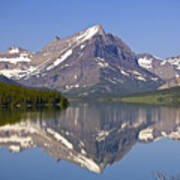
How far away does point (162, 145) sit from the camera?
278 ft

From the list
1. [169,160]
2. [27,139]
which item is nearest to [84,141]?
[27,139]

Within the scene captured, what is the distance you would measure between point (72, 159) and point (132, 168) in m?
12.4

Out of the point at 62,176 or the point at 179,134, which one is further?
the point at 179,134

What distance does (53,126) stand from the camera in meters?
118

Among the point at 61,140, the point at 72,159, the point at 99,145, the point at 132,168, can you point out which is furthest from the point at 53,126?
the point at 132,168

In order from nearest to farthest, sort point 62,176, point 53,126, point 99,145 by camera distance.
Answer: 1. point 62,176
2. point 99,145
3. point 53,126

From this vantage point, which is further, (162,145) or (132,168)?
(162,145)

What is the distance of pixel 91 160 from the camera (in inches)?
2613

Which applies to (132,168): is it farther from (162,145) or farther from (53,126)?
(53,126)

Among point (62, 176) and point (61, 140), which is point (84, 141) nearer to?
point (61, 140)

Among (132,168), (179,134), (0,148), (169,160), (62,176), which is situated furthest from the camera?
(179,134)

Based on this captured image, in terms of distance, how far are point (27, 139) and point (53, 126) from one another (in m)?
29.7

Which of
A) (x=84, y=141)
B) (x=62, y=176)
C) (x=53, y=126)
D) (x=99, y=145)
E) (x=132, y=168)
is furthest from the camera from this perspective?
(x=53, y=126)

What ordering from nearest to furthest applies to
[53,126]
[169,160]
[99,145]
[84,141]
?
[169,160] → [99,145] → [84,141] → [53,126]
